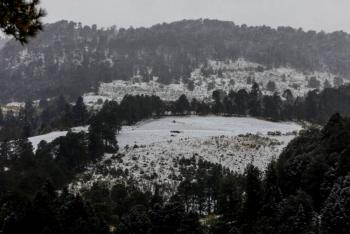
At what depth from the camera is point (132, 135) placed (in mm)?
96438

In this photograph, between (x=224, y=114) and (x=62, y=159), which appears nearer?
(x=62, y=159)

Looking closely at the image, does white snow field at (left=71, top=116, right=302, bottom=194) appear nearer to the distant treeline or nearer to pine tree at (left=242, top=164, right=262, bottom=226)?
the distant treeline

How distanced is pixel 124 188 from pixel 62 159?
20.6m

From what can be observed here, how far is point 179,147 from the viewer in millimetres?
85375

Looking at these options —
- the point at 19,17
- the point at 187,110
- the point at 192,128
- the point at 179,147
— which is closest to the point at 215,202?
the point at 179,147

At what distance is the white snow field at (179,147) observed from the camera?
69750 mm

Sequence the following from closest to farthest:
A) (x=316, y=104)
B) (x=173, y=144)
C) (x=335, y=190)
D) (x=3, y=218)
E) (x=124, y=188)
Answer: (x=335, y=190) < (x=3, y=218) < (x=124, y=188) < (x=173, y=144) < (x=316, y=104)

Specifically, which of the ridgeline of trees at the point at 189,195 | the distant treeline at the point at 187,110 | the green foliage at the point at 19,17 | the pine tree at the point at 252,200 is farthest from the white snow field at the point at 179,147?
the green foliage at the point at 19,17

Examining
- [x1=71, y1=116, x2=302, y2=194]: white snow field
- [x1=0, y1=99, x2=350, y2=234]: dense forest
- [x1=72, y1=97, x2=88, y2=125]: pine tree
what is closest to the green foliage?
[x1=0, y1=99, x2=350, y2=234]: dense forest

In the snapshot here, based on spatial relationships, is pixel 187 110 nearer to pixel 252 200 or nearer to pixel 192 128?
pixel 192 128

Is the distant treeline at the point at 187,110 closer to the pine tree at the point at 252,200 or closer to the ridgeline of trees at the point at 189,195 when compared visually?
the ridgeline of trees at the point at 189,195

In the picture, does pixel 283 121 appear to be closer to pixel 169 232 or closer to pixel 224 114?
pixel 224 114

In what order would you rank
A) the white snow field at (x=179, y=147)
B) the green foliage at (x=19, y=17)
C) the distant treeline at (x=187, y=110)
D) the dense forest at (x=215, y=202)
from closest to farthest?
the green foliage at (x=19, y=17) → the dense forest at (x=215, y=202) → the white snow field at (x=179, y=147) → the distant treeline at (x=187, y=110)

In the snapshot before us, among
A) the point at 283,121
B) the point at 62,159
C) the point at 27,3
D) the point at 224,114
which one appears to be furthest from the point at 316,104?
the point at 27,3
